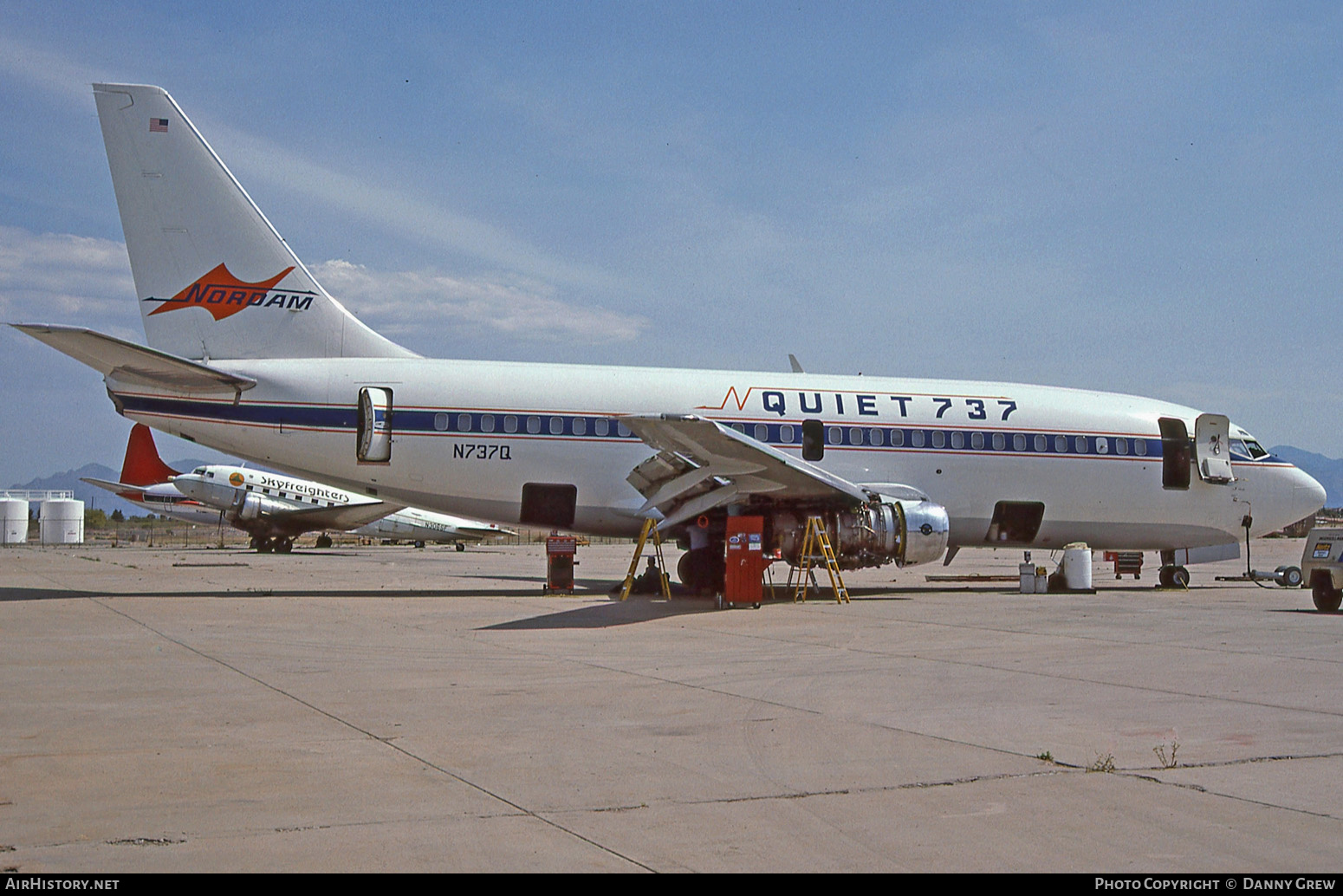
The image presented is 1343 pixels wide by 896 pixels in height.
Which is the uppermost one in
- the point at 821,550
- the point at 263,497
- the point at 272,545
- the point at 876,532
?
the point at 263,497

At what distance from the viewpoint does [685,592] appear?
63.0 ft

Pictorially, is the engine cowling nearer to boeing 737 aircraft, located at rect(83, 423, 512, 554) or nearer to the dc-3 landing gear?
boeing 737 aircraft, located at rect(83, 423, 512, 554)

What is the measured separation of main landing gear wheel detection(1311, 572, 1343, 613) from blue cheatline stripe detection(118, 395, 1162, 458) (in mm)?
5454

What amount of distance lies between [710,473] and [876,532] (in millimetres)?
3118

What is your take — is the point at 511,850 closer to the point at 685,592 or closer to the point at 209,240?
the point at 685,592

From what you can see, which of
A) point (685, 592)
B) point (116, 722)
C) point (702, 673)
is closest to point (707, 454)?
point (685, 592)

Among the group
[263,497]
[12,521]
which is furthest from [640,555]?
[12,521]

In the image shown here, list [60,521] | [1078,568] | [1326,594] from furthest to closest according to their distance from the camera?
1. [60,521]
2. [1078,568]
3. [1326,594]

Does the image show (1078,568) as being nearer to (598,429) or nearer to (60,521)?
(598,429)

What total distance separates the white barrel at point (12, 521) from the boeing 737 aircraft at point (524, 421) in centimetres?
6090

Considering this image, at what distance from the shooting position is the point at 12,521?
227ft

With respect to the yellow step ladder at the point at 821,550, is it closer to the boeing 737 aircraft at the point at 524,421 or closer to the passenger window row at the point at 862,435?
the boeing 737 aircraft at the point at 524,421

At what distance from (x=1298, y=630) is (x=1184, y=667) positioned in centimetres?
426

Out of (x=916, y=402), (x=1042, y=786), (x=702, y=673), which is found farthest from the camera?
(x=916, y=402)
